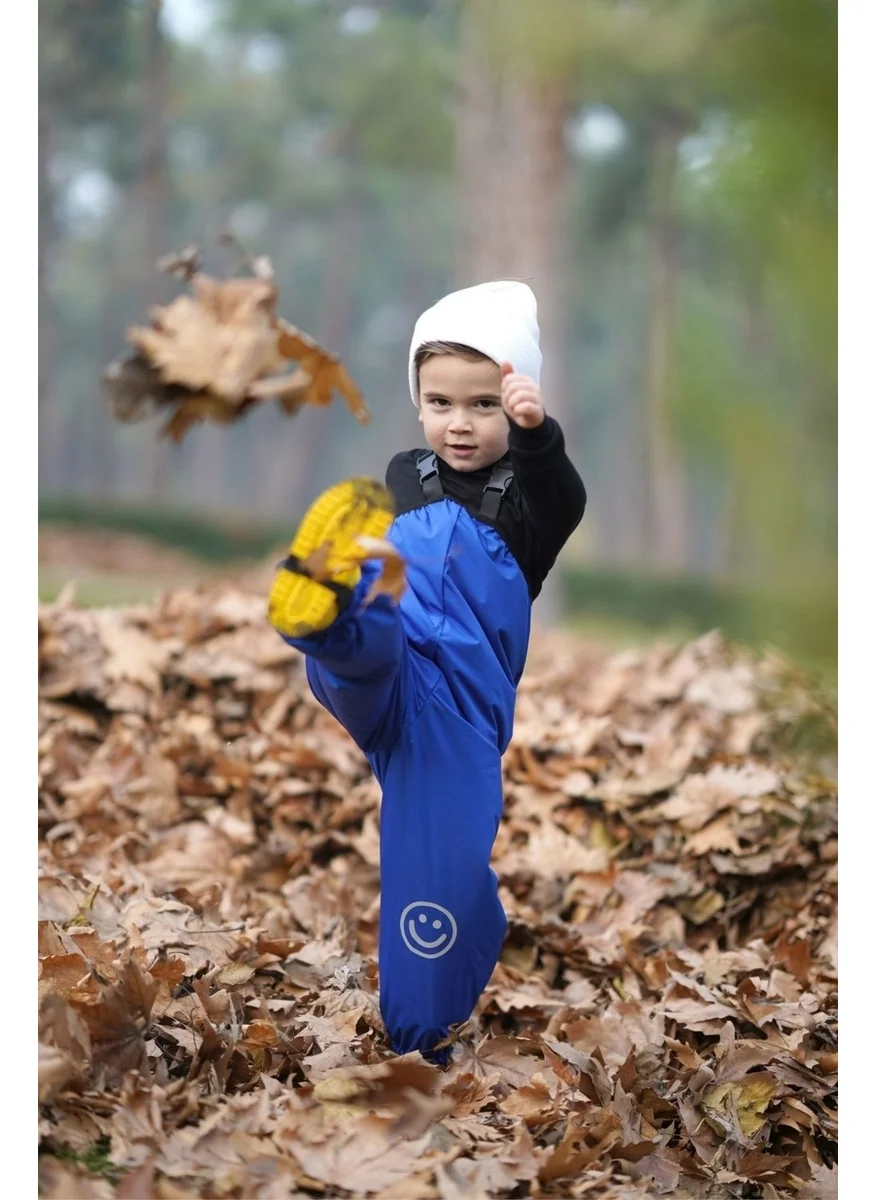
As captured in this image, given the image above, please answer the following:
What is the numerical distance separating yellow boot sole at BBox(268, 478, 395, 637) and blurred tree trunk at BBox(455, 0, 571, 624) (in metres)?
7.09

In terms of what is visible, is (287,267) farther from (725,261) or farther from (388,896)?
(388,896)

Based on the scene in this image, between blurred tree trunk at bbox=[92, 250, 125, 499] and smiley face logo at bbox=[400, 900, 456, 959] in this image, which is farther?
blurred tree trunk at bbox=[92, 250, 125, 499]

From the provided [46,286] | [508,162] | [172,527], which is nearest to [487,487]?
[508,162]

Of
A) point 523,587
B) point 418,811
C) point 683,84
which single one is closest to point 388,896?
point 418,811

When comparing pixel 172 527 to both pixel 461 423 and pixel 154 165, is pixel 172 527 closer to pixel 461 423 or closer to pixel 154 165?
pixel 154 165

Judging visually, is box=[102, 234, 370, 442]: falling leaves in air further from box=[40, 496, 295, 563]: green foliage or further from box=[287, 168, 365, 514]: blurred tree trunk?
box=[287, 168, 365, 514]: blurred tree trunk

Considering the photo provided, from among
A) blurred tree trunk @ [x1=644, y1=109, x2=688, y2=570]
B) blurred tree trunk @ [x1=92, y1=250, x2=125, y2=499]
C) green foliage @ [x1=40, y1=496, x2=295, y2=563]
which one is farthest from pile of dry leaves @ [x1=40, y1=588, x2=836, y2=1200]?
blurred tree trunk @ [x1=92, y1=250, x2=125, y2=499]

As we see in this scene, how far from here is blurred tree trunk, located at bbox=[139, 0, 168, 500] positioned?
16.1m

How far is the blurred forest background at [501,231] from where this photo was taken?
2963mm

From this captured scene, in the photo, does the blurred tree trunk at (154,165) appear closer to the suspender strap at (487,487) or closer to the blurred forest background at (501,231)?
the blurred forest background at (501,231)

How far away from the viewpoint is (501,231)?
898 centimetres

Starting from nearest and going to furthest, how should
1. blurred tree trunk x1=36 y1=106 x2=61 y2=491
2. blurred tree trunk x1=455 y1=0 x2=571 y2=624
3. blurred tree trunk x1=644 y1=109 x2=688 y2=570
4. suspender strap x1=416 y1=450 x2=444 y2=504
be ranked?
suspender strap x1=416 y1=450 x2=444 y2=504, blurred tree trunk x1=455 y1=0 x2=571 y2=624, blurred tree trunk x1=36 y1=106 x2=61 y2=491, blurred tree trunk x1=644 y1=109 x2=688 y2=570

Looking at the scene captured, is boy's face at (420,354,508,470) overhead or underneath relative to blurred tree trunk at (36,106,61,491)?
underneath

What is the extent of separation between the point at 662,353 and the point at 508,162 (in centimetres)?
1124
